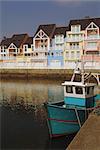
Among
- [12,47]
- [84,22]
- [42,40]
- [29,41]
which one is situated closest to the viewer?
[84,22]

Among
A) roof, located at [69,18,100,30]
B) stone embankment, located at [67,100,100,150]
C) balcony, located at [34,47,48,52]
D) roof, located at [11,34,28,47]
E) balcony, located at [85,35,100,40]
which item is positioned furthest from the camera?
roof, located at [11,34,28,47]

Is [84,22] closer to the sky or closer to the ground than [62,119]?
closer to the sky

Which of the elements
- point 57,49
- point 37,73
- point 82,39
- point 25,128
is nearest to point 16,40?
point 57,49

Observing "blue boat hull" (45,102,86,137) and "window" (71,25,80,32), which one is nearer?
"blue boat hull" (45,102,86,137)

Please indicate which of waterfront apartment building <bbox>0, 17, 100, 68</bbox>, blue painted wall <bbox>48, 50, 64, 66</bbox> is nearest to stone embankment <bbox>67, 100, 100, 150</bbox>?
waterfront apartment building <bbox>0, 17, 100, 68</bbox>

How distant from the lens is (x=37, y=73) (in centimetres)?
5572

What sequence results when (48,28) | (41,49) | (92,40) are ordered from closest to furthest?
(92,40)
(41,49)
(48,28)

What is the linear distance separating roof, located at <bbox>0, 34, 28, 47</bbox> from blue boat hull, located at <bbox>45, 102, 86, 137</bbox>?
58541 mm

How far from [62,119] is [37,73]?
134 ft

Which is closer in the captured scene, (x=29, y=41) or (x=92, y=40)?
(x=92, y=40)

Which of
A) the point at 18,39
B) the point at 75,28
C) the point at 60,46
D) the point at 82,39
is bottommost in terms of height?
the point at 60,46

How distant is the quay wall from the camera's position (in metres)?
51.4

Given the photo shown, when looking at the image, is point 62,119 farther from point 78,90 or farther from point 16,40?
point 16,40

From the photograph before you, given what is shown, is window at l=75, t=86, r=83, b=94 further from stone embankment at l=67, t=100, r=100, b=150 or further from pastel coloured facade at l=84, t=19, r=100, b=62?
pastel coloured facade at l=84, t=19, r=100, b=62
